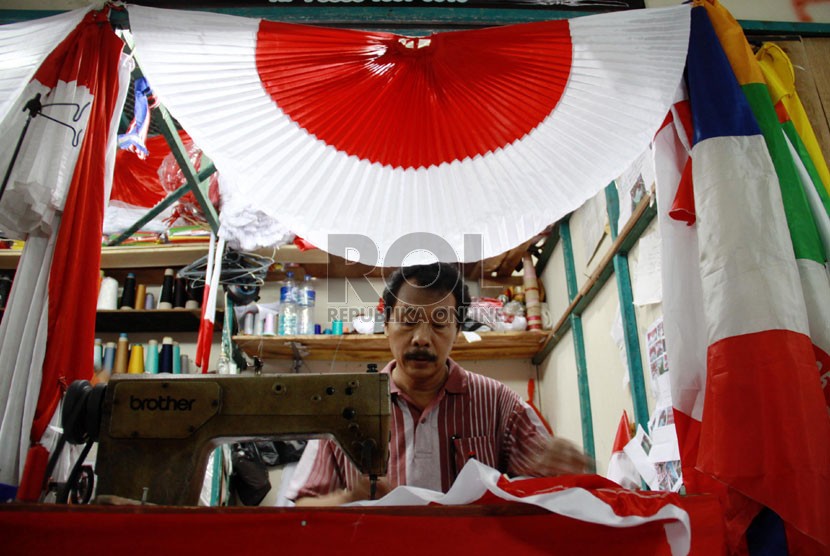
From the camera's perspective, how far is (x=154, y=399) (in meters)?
1.15

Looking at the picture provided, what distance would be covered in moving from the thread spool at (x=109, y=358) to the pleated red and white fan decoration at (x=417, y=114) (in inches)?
Answer: 113

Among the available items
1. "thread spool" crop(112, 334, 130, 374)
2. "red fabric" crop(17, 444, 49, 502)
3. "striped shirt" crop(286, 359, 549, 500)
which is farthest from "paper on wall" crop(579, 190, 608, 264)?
"thread spool" crop(112, 334, 130, 374)

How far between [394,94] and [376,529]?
131 cm

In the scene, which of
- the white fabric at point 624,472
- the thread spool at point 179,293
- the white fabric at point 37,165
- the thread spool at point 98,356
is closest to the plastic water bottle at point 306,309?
the thread spool at point 179,293

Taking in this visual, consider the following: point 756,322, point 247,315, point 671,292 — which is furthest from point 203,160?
point 756,322

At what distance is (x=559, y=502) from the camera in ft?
2.95

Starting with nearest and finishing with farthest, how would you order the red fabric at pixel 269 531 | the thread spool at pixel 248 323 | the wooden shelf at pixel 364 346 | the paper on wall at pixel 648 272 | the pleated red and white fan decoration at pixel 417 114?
the red fabric at pixel 269 531
the pleated red and white fan decoration at pixel 417 114
the paper on wall at pixel 648 272
the wooden shelf at pixel 364 346
the thread spool at pixel 248 323

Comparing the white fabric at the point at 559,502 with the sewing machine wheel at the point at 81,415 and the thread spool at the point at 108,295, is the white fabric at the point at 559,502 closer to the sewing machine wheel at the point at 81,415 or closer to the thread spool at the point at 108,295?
the sewing machine wheel at the point at 81,415

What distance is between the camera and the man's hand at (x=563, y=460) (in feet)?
4.61

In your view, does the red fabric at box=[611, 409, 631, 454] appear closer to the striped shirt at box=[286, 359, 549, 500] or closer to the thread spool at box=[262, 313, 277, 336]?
the striped shirt at box=[286, 359, 549, 500]

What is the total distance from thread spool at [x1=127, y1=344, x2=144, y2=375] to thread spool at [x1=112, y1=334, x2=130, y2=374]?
0.04 metres

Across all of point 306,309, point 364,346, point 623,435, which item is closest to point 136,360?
point 306,309

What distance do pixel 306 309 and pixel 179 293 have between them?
878mm

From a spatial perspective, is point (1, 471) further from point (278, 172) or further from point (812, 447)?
point (812, 447)
